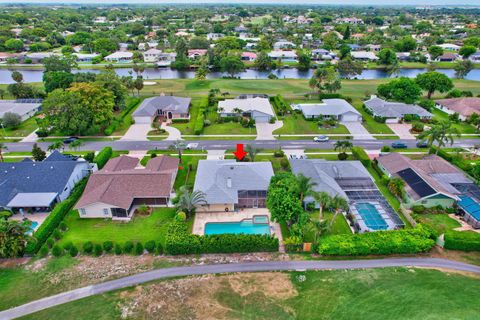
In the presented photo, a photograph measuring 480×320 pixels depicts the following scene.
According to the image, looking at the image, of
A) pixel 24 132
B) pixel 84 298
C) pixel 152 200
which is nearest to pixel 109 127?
pixel 24 132

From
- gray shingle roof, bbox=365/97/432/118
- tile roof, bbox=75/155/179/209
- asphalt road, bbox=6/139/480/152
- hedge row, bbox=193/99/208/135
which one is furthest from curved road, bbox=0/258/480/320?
gray shingle roof, bbox=365/97/432/118

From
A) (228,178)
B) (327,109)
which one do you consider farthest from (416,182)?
(327,109)

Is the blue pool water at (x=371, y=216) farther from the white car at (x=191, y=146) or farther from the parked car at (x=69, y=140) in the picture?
the parked car at (x=69, y=140)

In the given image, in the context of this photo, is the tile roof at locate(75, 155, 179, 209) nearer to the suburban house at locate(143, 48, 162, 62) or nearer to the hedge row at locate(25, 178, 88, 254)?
the hedge row at locate(25, 178, 88, 254)

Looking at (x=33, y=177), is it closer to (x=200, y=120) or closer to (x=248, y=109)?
(x=200, y=120)

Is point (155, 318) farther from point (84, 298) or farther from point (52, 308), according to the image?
point (52, 308)

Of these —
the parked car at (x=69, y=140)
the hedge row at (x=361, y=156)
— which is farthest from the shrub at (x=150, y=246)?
the parked car at (x=69, y=140)

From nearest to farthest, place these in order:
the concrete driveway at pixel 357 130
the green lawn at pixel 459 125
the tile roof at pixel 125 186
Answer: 1. the tile roof at pixel 125 186
2. the concrete driveway at pixel 357 130
3. the green lawn at pixel 459 125
